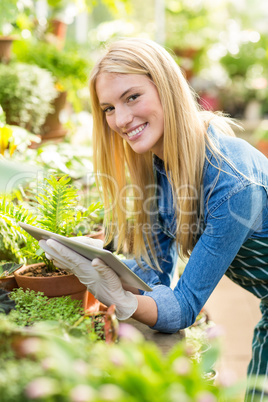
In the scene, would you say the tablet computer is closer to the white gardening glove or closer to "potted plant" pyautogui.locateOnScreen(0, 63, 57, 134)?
the white gardening glove

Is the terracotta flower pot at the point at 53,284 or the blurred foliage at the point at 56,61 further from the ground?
the blurred foliage at the point at 56,61

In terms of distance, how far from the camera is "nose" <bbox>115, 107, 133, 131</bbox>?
4.44ft

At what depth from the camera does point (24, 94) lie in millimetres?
2346

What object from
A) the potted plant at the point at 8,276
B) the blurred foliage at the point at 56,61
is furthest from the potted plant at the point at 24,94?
the potted plant at the point at 8,276

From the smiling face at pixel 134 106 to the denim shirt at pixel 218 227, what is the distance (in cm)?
21

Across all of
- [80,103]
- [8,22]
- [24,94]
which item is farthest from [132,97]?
[80,103]

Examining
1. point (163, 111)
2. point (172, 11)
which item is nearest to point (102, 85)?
point (163, 111)


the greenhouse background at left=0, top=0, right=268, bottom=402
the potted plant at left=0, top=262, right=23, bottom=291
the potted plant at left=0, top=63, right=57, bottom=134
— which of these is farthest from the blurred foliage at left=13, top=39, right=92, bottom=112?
the potted plant at left=0, top=262, right=23, bottom=291

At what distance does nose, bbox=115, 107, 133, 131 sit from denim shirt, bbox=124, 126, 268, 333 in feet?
0.92

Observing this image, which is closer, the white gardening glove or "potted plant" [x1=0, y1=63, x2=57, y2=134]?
the white gardening glove

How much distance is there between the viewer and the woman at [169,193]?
1.20 metres

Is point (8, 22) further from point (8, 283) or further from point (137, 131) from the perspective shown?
point (8, 283)

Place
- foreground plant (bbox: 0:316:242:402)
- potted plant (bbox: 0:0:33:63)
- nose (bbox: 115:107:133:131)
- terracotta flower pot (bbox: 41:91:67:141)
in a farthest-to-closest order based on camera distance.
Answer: terracotta flower pot (bbox: 41:91:67:141), potted plant (bbox: 0:0:33:63), nose (bbox: 115:107:133:131), foreground plant (bbox: 0:316:242:402)

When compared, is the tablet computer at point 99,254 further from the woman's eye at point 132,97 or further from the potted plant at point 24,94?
the potted plant at point 24,94
